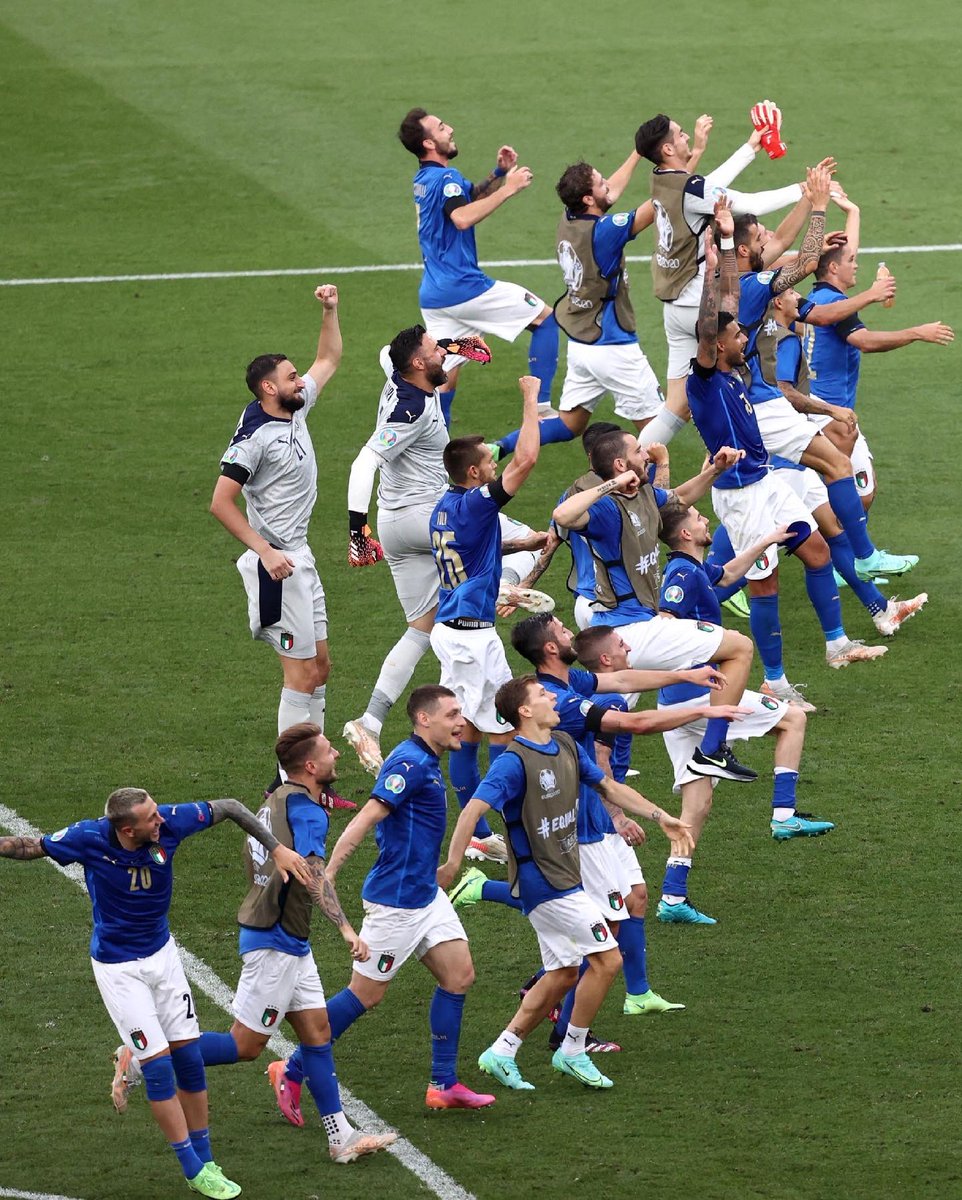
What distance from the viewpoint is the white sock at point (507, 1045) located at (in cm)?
873

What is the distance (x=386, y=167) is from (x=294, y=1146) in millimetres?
17267

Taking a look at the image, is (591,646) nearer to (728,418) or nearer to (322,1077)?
(322,1077)

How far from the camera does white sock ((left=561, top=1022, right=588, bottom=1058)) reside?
8.74 metres

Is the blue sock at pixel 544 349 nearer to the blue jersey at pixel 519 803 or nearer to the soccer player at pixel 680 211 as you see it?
the soccer player at pixel 680 211

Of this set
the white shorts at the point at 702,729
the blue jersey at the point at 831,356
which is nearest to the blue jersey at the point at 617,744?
the white shorts at the point at 702,729

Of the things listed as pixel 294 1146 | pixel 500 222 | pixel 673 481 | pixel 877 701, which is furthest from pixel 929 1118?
pixel 500 222

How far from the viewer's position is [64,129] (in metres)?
25.4

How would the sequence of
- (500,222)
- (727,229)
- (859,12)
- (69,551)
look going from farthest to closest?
(859,12) → (500,222) → (69,551) → (727,229)

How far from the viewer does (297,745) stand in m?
8.30

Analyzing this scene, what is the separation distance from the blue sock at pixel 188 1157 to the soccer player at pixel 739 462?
5.53m

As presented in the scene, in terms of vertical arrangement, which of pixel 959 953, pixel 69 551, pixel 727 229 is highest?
pixel 727 229

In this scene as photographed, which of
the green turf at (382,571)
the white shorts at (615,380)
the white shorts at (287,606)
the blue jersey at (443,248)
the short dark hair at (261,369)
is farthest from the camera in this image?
the blue jersey at (443,248)

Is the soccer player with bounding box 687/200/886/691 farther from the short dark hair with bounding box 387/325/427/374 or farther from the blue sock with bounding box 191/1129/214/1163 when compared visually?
the blue sock with bounding box 191/1129/214/1163

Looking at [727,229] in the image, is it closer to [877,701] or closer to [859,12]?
[877,701]
